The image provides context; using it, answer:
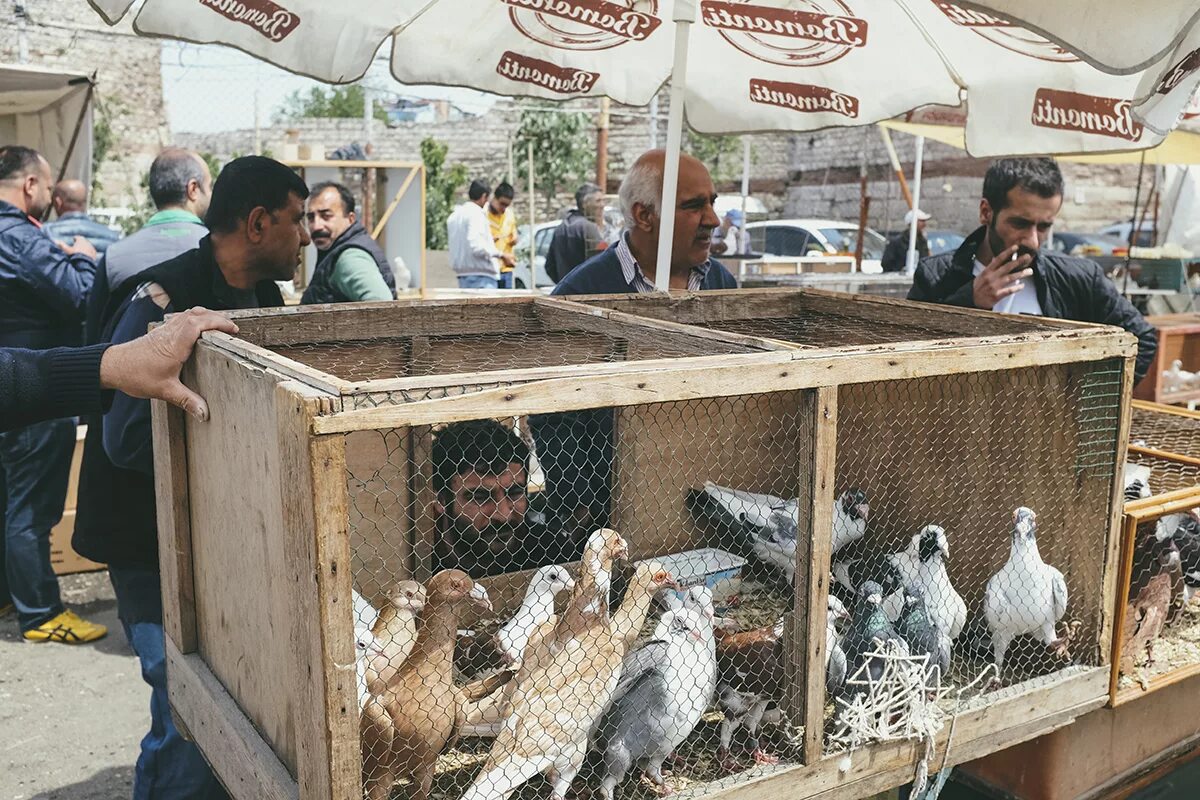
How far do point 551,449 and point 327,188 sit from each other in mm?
2571

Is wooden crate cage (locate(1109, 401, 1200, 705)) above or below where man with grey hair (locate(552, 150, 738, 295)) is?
below

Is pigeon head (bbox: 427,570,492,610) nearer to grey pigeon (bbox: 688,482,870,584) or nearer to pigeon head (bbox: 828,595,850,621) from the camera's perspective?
pigeon head (bbox: 828,595,850,621)

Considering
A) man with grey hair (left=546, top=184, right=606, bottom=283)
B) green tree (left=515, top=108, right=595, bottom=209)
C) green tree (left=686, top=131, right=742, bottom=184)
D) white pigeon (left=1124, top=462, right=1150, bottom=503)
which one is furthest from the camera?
green tree (left=686, top=131, right=742, bottom=184)

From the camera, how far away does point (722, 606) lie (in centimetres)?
236

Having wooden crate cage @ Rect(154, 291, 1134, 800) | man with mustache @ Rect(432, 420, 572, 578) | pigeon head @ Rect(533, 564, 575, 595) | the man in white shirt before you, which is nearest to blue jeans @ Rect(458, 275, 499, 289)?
the man in white shirt

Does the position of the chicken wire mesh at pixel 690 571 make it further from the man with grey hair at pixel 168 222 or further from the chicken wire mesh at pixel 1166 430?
the man with grey hair at pixel 168 222

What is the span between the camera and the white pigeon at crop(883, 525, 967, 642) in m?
2.10

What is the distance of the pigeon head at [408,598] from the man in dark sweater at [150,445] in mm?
773

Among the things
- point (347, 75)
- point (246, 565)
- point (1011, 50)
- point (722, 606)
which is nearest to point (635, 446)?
point (722, 606)

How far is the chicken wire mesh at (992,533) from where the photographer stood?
A: 2.08 meters

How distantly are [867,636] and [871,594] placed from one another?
103 mm

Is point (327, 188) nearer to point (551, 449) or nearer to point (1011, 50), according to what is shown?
point (551, 449)

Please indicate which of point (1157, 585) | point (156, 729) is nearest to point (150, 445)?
point (156, 729)

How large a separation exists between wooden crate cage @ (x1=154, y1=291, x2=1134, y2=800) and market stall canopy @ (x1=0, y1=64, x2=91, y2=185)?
15.8 feet
